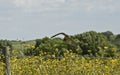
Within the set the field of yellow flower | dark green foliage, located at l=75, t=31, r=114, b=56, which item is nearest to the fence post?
the field of yellow flower

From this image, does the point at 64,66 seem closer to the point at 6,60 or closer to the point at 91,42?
the point at 6,60

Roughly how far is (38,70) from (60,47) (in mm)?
14649

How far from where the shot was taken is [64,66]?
32.9 feet

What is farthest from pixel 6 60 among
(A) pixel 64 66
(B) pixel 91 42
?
(B) pixel 91 42

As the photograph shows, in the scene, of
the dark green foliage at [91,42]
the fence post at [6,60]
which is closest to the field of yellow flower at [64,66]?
the fence post at [6,60]

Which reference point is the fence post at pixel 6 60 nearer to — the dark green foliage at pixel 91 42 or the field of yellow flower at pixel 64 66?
the field of yellow flower at pixel 64 66

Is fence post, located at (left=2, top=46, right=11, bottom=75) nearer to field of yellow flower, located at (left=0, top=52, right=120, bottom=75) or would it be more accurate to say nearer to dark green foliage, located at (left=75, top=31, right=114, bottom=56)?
field of yellow flower, located at (left=0, top=52, right=120, bottom=75)

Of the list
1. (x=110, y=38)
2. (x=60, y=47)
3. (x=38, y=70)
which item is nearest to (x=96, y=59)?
(x=38, y=70)

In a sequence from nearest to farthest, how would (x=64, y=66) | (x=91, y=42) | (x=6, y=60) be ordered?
(x=6, y=60), (x=64, y=66), (x=91, y=42)

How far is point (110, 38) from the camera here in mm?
41906

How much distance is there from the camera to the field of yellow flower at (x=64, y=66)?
9.79 m

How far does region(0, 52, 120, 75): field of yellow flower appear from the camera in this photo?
9789 millimetres

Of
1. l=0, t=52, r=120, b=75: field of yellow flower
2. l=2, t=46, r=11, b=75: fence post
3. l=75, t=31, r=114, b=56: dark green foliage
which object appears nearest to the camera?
l=2, t=46, r=11, b=75: fence post

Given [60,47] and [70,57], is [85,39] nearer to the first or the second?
[60,47]
